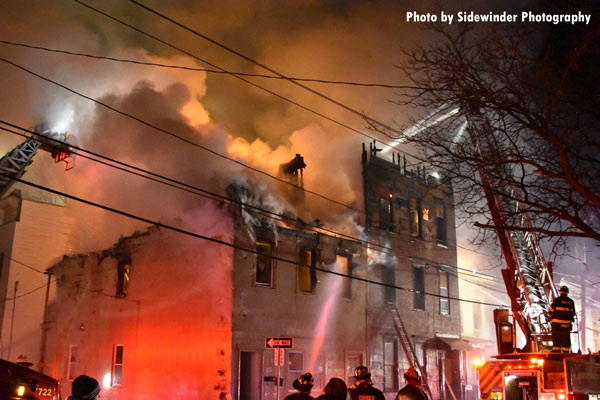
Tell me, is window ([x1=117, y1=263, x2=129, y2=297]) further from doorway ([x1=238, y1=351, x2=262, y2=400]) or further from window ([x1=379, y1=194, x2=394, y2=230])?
window ([x1=379, y1=194, x2=394, y2=230])

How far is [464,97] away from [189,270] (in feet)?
31.7

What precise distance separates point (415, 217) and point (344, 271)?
5422mm

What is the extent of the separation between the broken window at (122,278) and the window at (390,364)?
29.5 ft

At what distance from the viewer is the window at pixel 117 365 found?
1806 cm

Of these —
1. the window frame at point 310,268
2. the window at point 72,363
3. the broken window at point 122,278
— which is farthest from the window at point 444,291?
the window at point 72,363

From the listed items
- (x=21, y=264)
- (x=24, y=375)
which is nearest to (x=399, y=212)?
(x=21, y=264)

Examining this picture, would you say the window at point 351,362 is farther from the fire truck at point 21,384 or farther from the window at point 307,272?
the fire truck at point 21,384

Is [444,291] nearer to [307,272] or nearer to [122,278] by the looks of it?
[307,272]

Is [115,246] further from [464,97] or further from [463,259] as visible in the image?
[463,259]

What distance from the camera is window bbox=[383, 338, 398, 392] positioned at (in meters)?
20.3

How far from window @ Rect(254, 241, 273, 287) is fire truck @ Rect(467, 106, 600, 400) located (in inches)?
256

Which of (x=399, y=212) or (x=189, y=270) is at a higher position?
(x=399, y=212)

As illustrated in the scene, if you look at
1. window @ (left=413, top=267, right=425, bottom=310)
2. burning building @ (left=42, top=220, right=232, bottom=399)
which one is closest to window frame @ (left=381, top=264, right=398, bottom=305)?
window @ (left=413, top=267, right=425, bottom=310)

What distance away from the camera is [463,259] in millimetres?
29094
